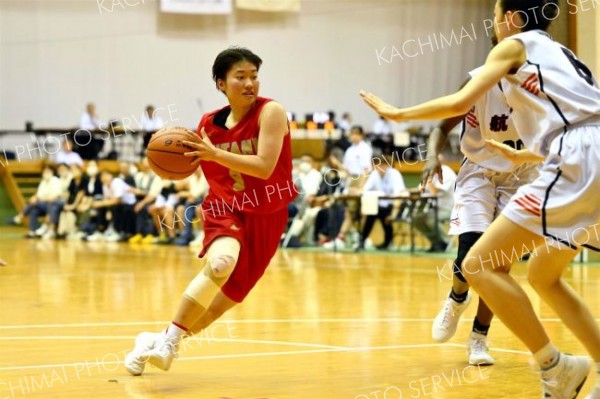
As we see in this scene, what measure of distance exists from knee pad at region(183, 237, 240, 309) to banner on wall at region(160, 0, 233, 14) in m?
22.2

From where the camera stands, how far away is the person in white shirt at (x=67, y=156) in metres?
22.9

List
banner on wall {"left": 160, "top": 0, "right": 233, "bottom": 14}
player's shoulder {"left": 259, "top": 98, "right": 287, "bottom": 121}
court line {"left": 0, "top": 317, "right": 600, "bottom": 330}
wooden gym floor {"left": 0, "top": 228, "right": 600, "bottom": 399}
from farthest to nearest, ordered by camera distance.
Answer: banner on wall {"left": 160, "top": 0, "right": 233, "bottom": 14}, court line {"left": 0, "top": 317, "right": 600, "bottom": 330}, player's shoulder {"left": 259, "top": 98, "right": 287, "bottom": 121}, wooden gym floor {"left": 0, "top": 228, "right": 600, "bottom": 399}

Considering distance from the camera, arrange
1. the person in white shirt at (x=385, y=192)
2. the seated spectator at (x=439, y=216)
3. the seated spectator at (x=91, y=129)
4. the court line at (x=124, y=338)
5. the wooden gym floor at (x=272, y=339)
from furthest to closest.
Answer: the seated spectator at (x=91, y=129) → the person in white shirt at (x=385, y=192) → the seated spectator at (x=439, y=216) → the court line at (x=124, y=338) → the wooden gym floor at (x=272, y=339)

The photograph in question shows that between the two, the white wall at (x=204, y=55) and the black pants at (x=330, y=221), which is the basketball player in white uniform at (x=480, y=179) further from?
the white wall at (x=204, y=55)

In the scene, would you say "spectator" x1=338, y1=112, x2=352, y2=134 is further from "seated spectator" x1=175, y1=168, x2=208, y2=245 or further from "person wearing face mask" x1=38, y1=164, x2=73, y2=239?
"seated spectator" x1=175, y1=168, x2=208, y2=245

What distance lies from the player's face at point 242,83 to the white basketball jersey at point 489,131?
1.31 meters

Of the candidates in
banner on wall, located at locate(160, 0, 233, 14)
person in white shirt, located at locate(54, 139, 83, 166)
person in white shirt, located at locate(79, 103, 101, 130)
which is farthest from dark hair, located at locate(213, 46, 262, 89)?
banner on wall, located at locate(160, 0, 233, 14)

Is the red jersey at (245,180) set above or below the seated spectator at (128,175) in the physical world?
above

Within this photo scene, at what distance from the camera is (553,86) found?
431 cm

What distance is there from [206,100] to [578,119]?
23619 millimetres

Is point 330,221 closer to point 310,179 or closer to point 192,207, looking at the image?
point 310,179

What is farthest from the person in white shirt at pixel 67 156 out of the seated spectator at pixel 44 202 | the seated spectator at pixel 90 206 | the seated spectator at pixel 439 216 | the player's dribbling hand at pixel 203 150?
the player's dribbling hand at pixel 203 150

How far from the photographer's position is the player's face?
5.50 m

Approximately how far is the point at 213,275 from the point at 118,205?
1500cm
